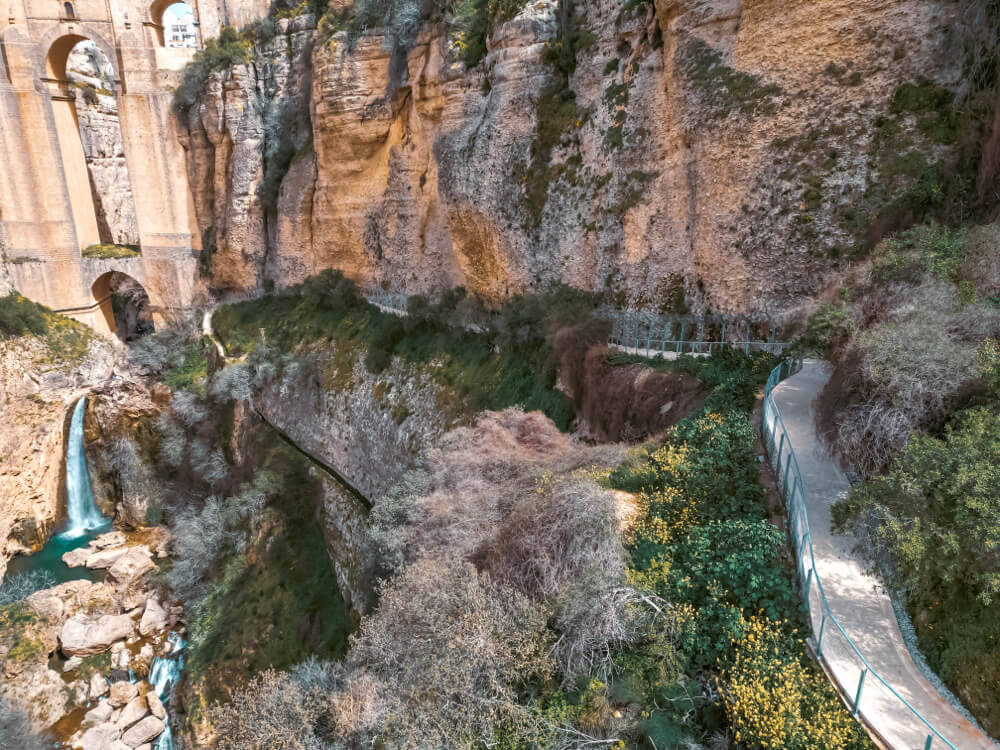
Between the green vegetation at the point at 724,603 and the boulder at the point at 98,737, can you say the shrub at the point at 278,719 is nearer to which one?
the green vegetation at the point at 724,603

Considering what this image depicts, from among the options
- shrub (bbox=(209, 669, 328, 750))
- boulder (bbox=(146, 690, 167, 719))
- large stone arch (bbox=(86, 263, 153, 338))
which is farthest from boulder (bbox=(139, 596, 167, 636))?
large stone arch (bbox=(86, 263, 153, 338))

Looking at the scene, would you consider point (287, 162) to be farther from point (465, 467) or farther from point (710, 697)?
point (710, 697)

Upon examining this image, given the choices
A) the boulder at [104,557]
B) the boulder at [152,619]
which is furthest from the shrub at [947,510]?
the boulder at [104,557]

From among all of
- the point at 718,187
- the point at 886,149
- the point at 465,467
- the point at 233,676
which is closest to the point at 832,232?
the point at 886,149

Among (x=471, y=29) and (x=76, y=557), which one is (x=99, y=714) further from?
(x=471, y=29)

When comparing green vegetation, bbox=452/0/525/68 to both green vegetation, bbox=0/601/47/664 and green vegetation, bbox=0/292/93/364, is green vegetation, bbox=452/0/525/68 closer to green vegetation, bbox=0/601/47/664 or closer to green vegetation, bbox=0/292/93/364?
green vegetation, bbox=0/601/47/664
